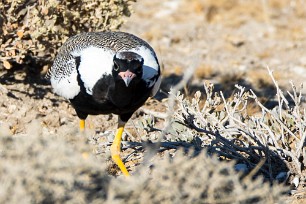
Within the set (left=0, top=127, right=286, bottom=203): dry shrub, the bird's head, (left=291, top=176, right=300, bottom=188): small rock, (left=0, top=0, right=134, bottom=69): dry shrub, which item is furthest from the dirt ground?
(left=0, top=127, right=286, bottom=203): dry shrub

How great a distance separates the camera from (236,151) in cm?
491

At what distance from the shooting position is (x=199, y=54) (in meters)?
8.27

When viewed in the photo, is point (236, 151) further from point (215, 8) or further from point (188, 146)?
point (215, 8)

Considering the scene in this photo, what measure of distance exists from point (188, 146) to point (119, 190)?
172 centimetres

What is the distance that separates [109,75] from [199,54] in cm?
383

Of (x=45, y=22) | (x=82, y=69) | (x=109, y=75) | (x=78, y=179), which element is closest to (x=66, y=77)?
(x=82, y=69)

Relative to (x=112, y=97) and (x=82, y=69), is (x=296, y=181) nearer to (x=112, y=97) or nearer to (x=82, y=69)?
(x=112, y=97)

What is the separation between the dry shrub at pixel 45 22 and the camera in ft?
19.1

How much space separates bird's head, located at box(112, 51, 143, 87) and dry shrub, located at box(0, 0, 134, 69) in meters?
1.55

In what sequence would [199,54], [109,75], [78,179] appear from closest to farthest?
[78,179] → [109,75] → [199,54]

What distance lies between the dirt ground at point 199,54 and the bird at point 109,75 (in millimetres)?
506

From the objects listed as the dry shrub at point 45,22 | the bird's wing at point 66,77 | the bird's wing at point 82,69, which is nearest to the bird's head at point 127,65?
the bird's wing at point 82,69

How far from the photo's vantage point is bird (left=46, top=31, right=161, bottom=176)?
4.46m

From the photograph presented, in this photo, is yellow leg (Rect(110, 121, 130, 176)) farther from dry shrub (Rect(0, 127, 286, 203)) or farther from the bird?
dry shrub (Rect(0, 127, 286, 203))
